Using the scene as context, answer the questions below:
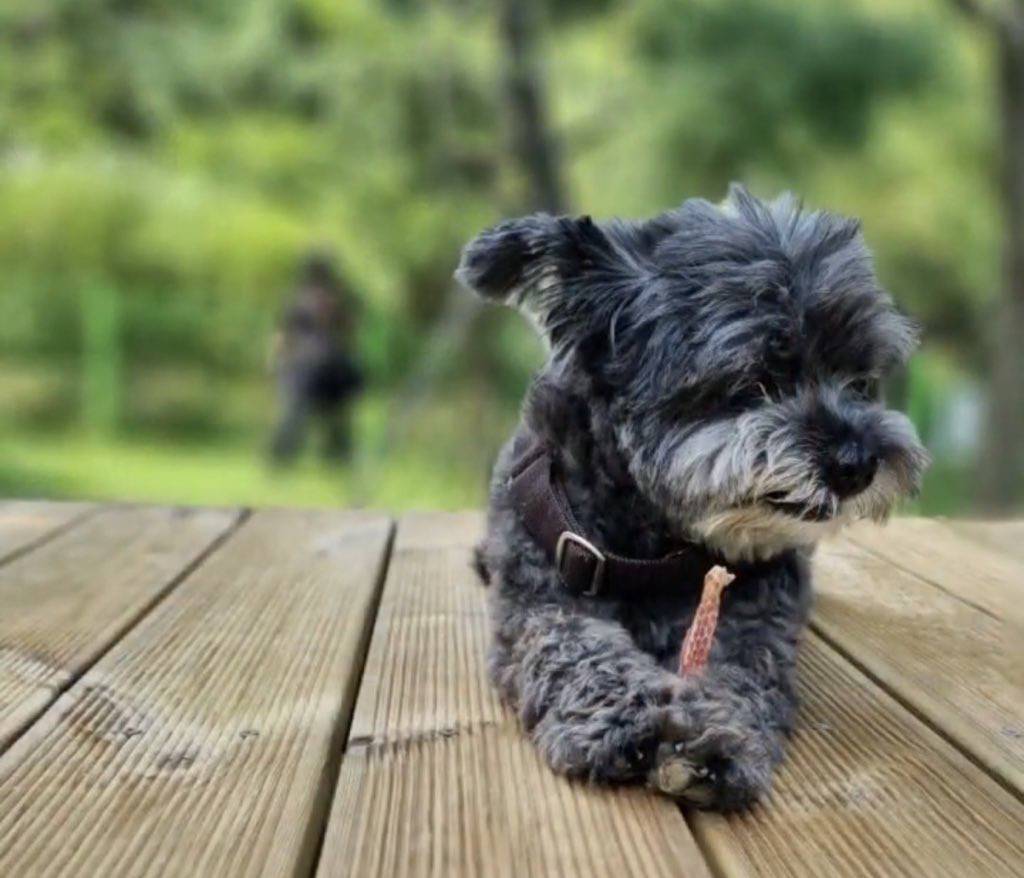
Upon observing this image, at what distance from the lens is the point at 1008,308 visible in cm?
974

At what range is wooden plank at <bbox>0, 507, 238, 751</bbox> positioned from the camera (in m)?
2.18

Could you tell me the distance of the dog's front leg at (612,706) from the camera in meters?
1.75

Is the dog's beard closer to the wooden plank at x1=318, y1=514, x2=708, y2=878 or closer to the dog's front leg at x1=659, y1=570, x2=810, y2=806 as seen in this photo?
the dog's front leg at x1=659, y1=570, x2=810, y2=806

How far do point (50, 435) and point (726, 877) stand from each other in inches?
532

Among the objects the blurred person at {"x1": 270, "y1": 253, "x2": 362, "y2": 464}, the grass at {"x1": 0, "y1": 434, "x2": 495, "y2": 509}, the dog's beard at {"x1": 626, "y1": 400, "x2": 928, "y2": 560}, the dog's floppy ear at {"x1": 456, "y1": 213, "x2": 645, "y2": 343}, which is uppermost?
the dog's floppy ear at {"x1": 456, "y1": 213, "x2": 645, "y2": 343}

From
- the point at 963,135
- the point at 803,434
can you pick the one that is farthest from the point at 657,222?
the point at 963,135

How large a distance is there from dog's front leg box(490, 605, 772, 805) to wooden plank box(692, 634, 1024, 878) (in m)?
0.07

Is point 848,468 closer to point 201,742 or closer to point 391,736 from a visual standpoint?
point 391,736

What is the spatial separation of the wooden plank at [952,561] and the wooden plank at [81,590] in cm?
188

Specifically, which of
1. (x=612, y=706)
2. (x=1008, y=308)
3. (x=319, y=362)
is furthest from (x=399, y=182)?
(x=612, y=706)

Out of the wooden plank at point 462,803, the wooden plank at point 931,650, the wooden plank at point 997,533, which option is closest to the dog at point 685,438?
the wooden plank at point 462,803

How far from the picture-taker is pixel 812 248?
7.49ft

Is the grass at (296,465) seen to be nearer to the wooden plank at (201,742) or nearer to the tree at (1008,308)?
the tree at (1008,308)

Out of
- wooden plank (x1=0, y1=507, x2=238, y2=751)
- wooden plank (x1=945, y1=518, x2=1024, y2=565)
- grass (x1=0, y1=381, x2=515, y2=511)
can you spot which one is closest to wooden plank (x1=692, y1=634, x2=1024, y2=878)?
wooden plank (x1=0, y1=507, x2=238, y2=751)
